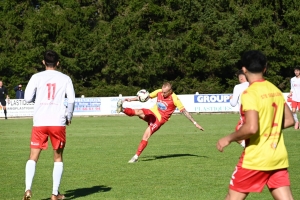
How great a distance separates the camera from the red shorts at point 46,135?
31.3 feet

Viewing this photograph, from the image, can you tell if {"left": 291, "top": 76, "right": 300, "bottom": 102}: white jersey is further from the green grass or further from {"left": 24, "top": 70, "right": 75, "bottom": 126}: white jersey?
{"left": 24, "top": 70, "right": 75, "bottom": 126}: white jersey

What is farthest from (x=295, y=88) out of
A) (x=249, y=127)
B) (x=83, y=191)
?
(x=249, y=127)

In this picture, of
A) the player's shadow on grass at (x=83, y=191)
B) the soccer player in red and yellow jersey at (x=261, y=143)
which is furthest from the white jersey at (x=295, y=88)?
the soccer player in red and yellow jersey at (x=261, y=143)

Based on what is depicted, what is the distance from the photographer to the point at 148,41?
57.4m

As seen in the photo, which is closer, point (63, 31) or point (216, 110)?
point (216, 110)

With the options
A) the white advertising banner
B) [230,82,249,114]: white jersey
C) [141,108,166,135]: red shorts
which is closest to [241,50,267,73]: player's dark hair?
[230,82,249,114]: white jersey

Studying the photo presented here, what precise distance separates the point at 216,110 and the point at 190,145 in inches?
866

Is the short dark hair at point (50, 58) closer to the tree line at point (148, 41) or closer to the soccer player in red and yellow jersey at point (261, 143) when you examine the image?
the soccer player in red and yellow jersey at point (261, 143)

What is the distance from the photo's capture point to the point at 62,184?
11867 mm

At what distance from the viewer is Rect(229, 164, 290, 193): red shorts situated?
6.46 metres

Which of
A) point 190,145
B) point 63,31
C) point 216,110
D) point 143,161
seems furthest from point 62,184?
point 63,31

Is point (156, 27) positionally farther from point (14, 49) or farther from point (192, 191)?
point (192, 191)

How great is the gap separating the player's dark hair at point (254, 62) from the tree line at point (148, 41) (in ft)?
159

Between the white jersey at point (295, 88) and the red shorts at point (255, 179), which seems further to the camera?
the white jersey at point (295, 88)
